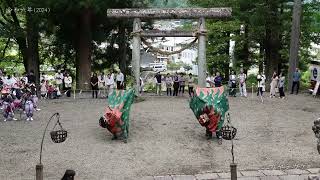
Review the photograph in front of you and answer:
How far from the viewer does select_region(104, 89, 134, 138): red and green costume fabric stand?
1359cm

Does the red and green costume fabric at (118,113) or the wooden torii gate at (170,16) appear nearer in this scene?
the red and green costume fabric at (118,113)

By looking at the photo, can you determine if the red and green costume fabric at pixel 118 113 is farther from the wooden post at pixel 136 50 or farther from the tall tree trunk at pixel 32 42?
the tall tree trunk at pixel 32 42

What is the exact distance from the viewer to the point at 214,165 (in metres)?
11.6

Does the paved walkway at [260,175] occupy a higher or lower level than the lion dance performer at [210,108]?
lower

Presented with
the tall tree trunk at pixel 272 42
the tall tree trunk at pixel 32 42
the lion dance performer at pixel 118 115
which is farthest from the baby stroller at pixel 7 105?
the tall tree trunk at pixel 272 42

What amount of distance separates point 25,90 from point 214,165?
9.78 metres

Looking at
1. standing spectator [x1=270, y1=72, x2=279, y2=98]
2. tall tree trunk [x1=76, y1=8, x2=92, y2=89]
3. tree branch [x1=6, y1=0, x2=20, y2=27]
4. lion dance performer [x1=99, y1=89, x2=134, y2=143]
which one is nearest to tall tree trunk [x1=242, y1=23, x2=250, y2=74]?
standing spectator [x1=270, y1=72, x2=279, y2=98]

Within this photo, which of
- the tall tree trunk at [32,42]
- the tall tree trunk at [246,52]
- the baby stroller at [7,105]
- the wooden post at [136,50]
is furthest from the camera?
the tall tree trunk at [246,52]

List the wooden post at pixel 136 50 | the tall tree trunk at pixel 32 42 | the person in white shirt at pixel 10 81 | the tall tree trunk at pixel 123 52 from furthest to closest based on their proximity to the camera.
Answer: the tall tree trunk at pixel 123 52
the tall tree trunk at pixel 32 42
the wooden post at pixel 136 50
the person in white shirt at pixel 10 81

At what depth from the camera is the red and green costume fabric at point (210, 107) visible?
44.9 ft

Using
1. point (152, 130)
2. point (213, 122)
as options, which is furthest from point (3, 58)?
point (213, 122)

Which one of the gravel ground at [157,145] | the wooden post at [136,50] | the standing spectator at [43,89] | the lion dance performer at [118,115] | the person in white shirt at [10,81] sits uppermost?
the wooden post at [136,50]

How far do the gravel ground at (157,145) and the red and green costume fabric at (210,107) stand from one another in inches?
23.3

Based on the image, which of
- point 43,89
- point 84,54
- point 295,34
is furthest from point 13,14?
point 295,34
